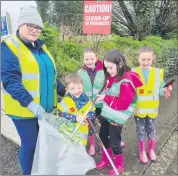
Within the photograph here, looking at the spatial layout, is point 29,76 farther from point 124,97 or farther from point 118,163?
point 118,163

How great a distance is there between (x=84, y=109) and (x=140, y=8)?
9364 millimetres

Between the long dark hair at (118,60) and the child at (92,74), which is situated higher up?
the long dark hair at (118,60)

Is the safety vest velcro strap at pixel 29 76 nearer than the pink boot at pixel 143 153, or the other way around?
the safety vest velcro strap at pixel 29 76

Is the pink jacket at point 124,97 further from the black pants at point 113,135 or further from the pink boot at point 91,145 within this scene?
the pink boot at point 91,145

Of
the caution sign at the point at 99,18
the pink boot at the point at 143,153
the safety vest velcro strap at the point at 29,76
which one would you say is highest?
the caution sign at the point at 99,18

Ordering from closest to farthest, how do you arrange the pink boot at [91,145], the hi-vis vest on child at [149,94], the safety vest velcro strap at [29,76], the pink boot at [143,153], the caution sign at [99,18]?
the safety vest velcro strap at [29,76] < the hi-vis vest on child at [149,94] < the pink boot at [143,153] < the pink boot at [91,145] < the caution sign at [99,18]

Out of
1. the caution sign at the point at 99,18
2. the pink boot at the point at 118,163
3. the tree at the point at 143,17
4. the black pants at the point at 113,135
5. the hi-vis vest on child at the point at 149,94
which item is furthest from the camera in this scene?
the tree at the point at 143,17

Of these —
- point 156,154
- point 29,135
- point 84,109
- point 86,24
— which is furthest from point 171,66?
point 29,135

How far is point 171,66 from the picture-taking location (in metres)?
8.71

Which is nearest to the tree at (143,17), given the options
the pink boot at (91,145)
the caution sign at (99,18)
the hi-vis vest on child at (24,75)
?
the caution sign at (99,18)

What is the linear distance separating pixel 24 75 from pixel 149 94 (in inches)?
68.1

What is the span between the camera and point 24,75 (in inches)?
112

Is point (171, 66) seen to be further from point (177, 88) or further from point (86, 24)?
point (86, 24)

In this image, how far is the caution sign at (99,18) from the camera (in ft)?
20.4
